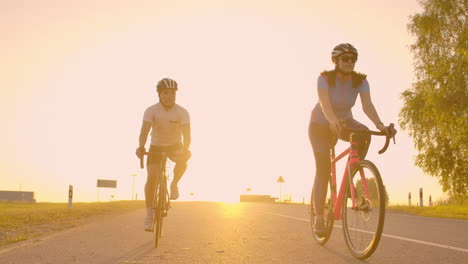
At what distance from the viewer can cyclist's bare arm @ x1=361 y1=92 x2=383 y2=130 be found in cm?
586

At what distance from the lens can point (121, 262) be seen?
540 cm

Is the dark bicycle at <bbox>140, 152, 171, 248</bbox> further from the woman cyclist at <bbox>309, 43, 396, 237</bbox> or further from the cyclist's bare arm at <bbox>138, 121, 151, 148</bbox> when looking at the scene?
the woman cyclist at <bbox>309, 43, 396, 237</bbox>

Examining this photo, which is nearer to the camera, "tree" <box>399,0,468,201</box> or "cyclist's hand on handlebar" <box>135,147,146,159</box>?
"cyclist's hand on handlebar" <box>135,147,146,159</box>

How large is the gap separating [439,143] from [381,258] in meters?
21.6

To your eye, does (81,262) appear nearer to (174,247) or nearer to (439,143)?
(174,247)

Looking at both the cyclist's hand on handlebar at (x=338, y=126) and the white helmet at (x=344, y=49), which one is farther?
the white helmet at (x=344, y=49)

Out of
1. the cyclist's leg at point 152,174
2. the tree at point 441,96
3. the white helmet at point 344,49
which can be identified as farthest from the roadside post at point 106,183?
the white helmet at point 344,49

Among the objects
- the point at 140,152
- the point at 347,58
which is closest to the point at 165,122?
the point at 140,152

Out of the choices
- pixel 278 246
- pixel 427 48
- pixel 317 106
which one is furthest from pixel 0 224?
pixel 427 48

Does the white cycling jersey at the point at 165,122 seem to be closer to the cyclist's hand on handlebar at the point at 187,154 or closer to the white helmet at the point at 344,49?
the cyclist's hand on handlebar at the point at 187,154

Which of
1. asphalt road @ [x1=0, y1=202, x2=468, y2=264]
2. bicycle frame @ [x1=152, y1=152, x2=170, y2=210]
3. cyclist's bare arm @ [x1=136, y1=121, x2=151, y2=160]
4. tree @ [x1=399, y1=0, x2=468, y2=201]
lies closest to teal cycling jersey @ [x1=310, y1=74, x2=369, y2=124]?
asphalt road @ [x1=0, y1=202, x2=468, y2=264]

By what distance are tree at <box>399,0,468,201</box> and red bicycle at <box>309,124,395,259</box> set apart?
19.1 meters

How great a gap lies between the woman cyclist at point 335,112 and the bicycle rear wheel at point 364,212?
33 centimetres

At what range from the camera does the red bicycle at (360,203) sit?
190 inches
